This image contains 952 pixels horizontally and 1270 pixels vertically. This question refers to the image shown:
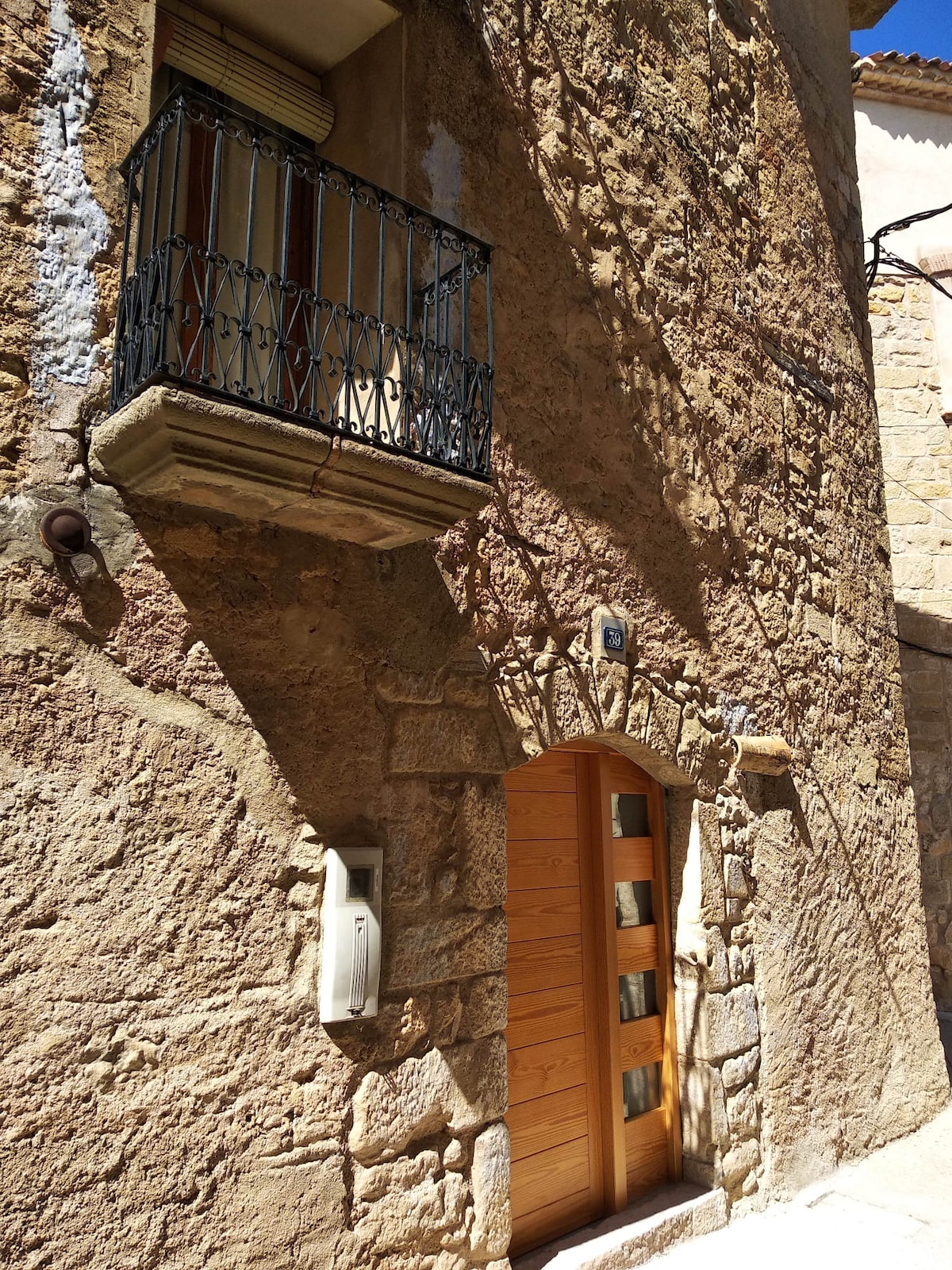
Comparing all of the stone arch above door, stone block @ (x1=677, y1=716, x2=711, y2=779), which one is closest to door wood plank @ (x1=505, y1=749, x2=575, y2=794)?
the stone arch above door

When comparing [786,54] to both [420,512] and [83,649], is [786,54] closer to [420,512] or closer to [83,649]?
[420,512]

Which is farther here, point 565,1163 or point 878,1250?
point 878,1250

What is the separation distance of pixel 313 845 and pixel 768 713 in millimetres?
2700

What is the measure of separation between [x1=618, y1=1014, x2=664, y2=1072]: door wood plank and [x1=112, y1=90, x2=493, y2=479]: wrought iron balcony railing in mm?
2320

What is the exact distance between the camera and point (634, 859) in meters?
3.91

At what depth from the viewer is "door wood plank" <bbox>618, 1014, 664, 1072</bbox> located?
12.2 feet

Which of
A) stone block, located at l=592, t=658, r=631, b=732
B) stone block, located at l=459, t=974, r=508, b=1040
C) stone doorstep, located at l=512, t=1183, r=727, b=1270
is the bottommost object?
stone doorstep, located at l=512, t=1183, r=727, b=1270

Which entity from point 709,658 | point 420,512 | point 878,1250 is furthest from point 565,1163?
point 420,512

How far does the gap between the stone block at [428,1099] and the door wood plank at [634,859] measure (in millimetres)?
1089

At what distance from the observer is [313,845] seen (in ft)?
8.11

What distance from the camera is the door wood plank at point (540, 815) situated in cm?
341

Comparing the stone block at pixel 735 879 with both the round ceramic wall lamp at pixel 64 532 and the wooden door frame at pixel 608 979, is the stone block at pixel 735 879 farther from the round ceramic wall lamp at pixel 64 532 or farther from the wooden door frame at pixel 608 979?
the round ceramic wall lamp at pixel 64 532

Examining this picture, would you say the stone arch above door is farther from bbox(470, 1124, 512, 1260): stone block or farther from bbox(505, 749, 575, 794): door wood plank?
bbox(470, 1124, 512, 1260): stone block

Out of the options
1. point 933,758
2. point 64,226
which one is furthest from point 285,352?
point 933,758
